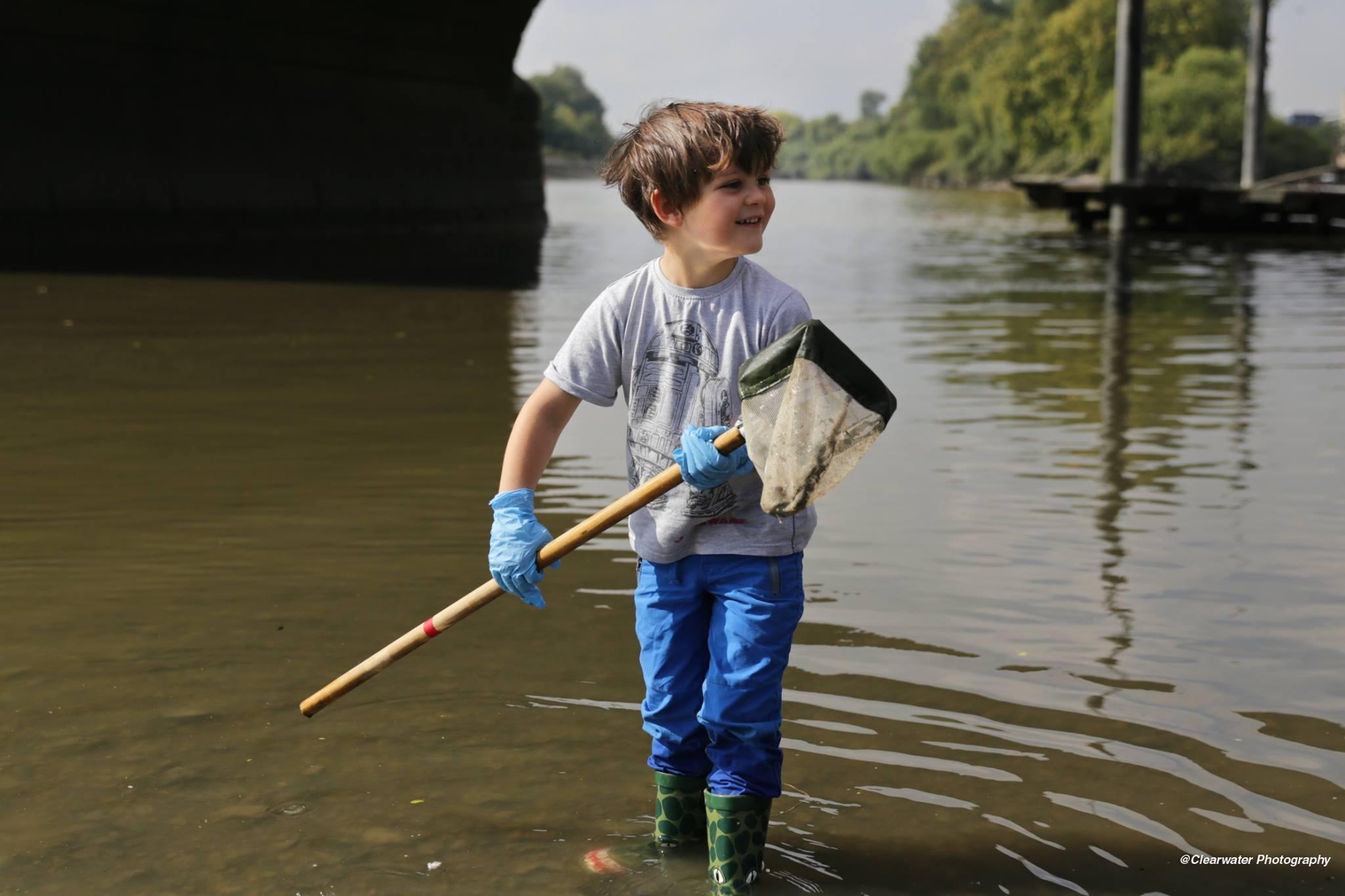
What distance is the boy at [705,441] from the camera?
8.77ft

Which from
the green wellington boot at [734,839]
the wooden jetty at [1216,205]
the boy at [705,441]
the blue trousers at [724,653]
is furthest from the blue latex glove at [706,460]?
the wooden jetty at [1216,205]

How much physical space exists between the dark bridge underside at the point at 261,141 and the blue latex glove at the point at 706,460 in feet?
50.4

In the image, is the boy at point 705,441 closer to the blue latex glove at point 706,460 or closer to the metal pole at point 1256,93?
the blue latex glove at point 706,460

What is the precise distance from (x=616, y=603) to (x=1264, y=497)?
284 centimetres

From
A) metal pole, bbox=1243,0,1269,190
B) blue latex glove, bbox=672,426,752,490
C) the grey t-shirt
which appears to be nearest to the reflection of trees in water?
the grey t-shirt

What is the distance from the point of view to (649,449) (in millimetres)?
2795

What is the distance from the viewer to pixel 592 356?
2789mm

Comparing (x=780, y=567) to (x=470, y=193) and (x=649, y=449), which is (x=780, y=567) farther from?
(x=470, y=193)

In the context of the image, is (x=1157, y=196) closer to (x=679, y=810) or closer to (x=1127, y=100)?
(x=1127, y=100)

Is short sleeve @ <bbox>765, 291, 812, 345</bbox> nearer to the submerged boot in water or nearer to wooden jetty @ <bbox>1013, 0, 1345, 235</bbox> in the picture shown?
the submerged boot in water

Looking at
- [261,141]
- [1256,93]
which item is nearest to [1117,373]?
[261,141]

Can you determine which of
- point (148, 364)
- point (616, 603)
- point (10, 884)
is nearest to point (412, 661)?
point (616, 603)

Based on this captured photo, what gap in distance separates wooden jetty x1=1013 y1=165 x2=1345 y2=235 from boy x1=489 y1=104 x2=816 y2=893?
27.8 meters

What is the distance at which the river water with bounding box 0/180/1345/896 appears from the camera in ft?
9.68
